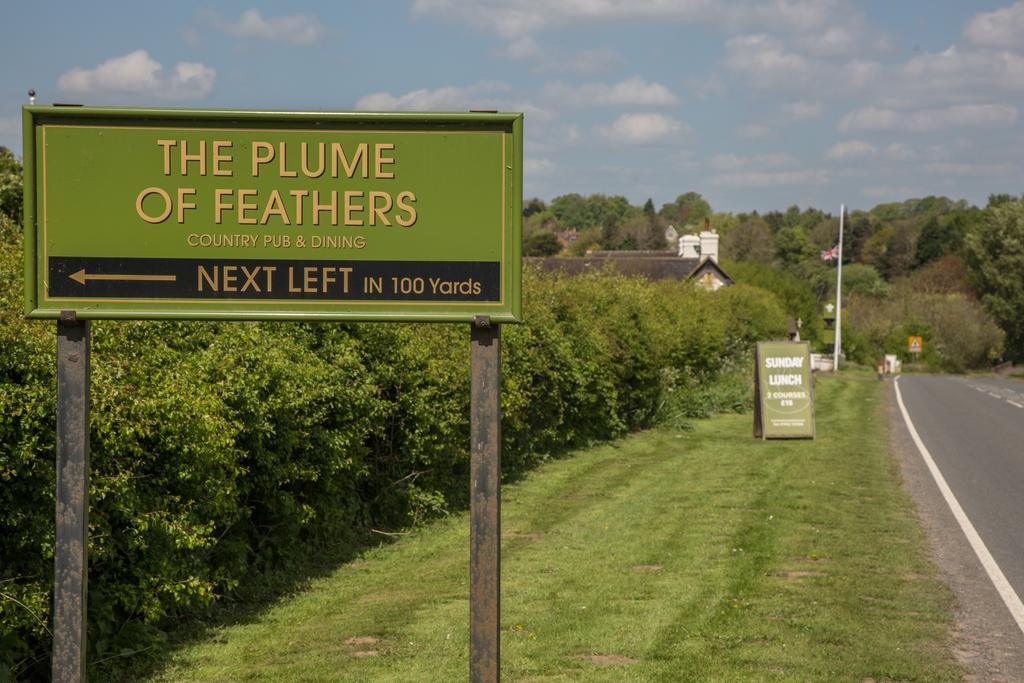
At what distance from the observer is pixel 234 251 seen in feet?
19.3

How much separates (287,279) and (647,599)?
17.6 feet

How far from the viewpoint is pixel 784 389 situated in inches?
890

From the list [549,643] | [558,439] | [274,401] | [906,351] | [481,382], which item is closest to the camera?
[481,382]

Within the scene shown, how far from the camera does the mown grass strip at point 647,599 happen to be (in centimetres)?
807

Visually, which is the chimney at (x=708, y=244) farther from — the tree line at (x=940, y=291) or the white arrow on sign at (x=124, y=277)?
the white arrow on sign at (x=124, y=277)

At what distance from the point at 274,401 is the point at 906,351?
301 feet

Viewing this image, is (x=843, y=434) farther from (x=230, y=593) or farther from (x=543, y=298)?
(x=230, y=593)

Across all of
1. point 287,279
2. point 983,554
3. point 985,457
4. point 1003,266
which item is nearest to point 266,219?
point 287,279

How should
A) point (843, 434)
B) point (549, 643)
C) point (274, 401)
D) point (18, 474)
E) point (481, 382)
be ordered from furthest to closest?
point (843, 434) → point (274, 401) → point (549, 643) → point (18, 474) → point (481, 382)

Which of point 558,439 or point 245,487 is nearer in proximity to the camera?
point 245,487

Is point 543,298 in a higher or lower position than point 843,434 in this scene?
higher

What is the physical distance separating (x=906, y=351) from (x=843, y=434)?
72925mm

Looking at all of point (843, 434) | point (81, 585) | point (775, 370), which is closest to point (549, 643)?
point (81, 585)

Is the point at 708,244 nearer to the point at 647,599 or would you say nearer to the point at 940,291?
the point at 940,291
